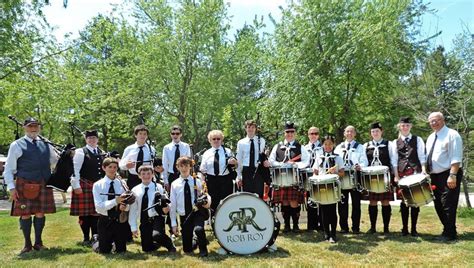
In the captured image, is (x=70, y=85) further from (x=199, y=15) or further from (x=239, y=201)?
(x=239, y=201)

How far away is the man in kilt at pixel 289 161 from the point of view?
6480 millimetres

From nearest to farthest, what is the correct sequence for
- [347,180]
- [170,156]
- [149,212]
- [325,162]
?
[149,212] → [325,162] → [347,180] → [170,156]

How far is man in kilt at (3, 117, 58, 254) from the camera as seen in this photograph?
576 centimetres

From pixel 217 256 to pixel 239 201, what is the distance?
0.76 meters

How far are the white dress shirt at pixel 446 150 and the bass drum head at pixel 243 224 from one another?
263 cm

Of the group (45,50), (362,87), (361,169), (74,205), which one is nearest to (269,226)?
(361,169)

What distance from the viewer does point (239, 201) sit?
17.8ft

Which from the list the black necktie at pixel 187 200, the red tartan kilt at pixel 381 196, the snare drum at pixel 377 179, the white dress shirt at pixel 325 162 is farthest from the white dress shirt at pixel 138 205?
the red tartan kilt at pixel 381 196

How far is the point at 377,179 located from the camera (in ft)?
20.1

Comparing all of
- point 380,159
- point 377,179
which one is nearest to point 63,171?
point 377,179

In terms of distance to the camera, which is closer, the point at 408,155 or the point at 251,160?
the point at 408,155

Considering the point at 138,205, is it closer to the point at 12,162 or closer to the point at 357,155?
the point at 12,162

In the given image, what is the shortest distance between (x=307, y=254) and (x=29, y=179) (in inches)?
156

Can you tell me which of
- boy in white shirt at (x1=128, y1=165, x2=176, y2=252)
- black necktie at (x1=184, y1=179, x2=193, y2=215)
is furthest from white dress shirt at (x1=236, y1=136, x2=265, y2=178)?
boy in white shirt at (x1=128, y1=165, x2=176, y2=252)
